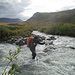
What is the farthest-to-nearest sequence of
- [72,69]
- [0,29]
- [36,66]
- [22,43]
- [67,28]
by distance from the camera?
[67,28] < [0,29] < [22,43] < [36,66] < [72,69]

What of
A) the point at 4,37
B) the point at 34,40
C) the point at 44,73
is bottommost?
the point at 44,73

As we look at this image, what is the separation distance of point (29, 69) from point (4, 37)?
13.9m

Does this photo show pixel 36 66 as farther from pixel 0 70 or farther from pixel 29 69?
pixel 0 70

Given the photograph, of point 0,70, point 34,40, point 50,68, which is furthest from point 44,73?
point 0,70

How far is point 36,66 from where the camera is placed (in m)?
7.23

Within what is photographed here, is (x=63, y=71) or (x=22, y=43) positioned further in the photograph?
(x=22, y=43)

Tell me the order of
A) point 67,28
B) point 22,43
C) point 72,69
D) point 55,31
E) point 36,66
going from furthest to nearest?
point 55,31 < point 67,28 < point 22,43 < point 36,66 < point 72,69

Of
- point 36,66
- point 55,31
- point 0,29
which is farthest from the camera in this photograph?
point 55,31

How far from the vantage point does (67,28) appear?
25594 mm

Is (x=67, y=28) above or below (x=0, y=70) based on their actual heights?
above

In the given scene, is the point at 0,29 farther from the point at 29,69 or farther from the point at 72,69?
the point at 72,69

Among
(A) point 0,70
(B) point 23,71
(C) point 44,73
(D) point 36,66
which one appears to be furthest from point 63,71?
(A) point 0,70

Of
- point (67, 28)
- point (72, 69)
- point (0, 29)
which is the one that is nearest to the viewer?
point (72, 69)

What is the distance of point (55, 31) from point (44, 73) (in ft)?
77.7
